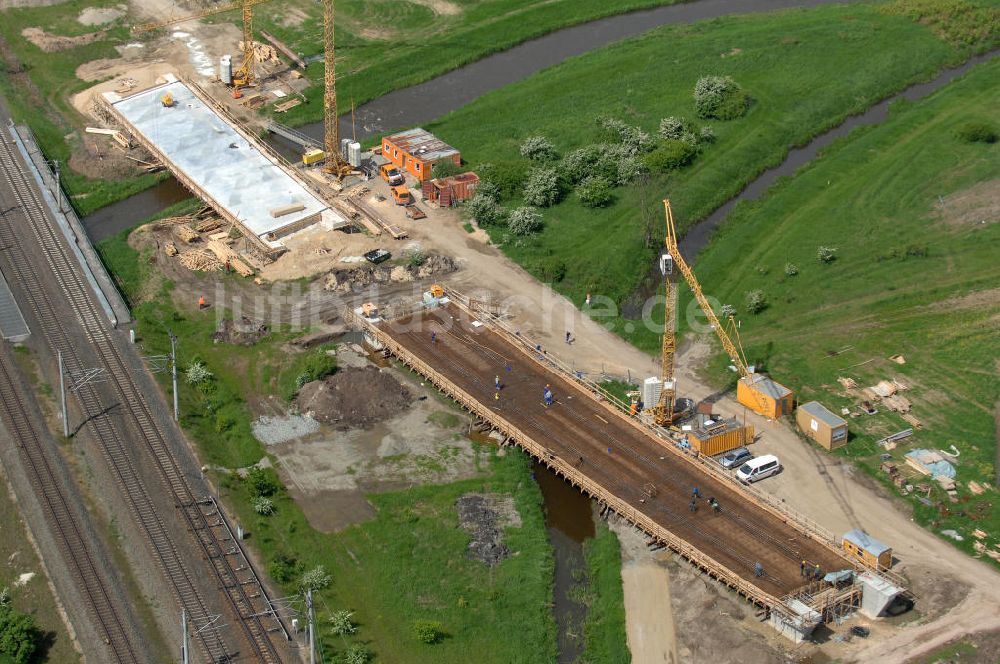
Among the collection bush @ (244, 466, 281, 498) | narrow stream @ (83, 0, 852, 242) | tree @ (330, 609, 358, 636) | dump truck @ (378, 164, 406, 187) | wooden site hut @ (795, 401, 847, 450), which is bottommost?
narrow stream @ (83, 0, 852, 242)

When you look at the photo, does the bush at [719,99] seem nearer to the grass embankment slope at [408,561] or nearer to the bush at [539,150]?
the bush at [539,150]

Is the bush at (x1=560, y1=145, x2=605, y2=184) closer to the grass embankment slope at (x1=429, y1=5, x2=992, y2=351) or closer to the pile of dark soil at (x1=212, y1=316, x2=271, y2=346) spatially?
the grass embankment slope at (x1=429, y1=5, x2=992, y2=351)

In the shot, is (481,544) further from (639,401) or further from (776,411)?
(776,411)

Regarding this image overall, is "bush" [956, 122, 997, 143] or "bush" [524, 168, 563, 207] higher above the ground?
"bush" [956, 122, 997, 143]

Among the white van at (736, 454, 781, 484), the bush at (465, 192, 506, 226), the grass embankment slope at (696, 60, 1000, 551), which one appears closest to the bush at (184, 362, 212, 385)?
the bush at (465, 192, 506, 226)

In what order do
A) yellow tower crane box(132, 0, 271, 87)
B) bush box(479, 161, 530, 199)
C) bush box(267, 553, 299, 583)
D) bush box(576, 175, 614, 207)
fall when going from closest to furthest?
bush box(267, 553, 299, 583)
bush box(576, 175, 614, 207)
bush box(479, 161, 530, 199)
yellow tower crane box(132, 0, 271, 87)

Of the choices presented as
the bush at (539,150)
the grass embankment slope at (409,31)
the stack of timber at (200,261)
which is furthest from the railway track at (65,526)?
the grass embankment slope at (409,31)
